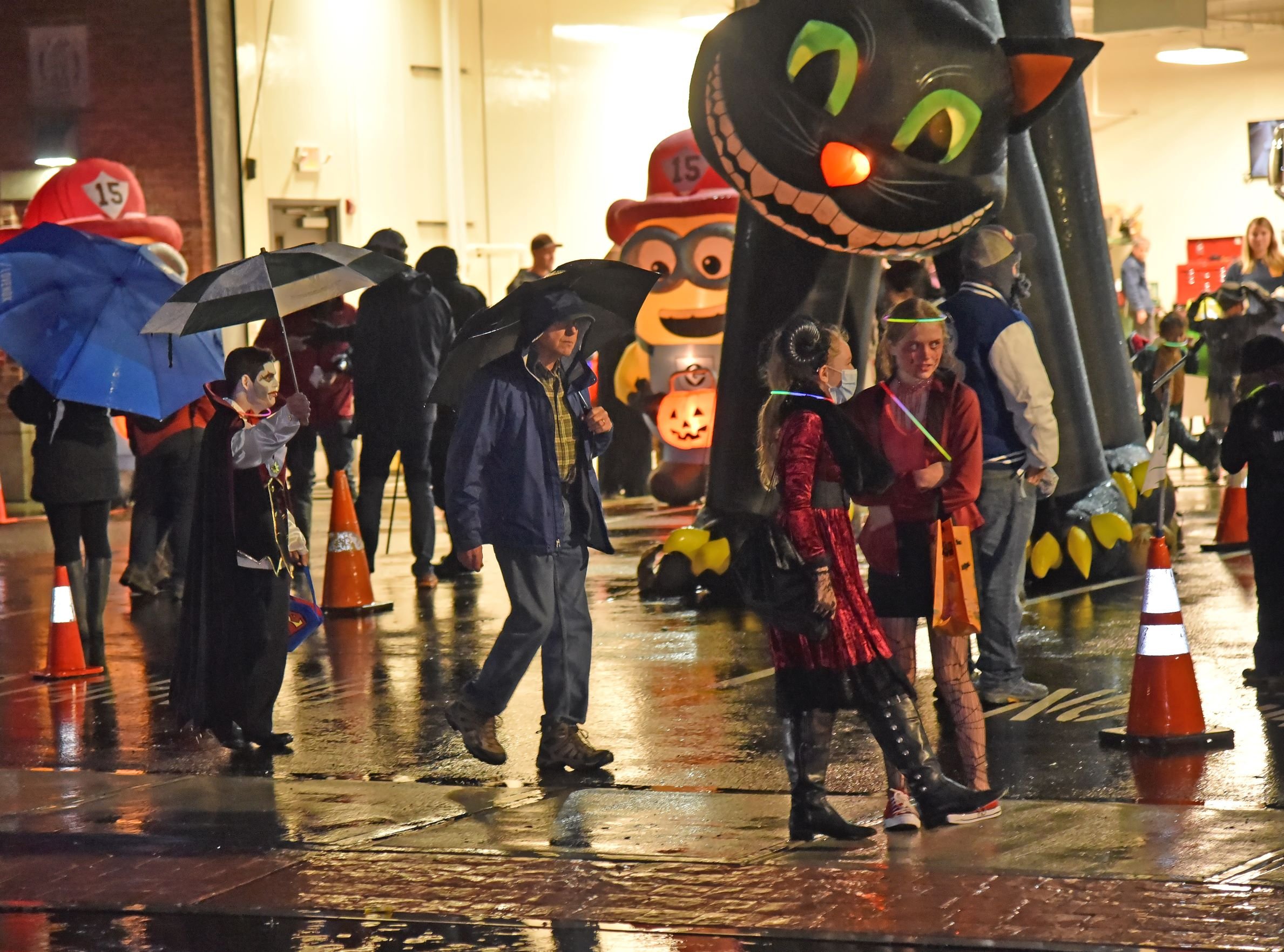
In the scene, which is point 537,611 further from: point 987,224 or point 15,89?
point 15,89

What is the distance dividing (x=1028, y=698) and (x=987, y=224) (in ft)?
8.67

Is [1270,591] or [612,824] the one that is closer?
[612,824]

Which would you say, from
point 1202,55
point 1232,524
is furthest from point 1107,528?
point 1202,55

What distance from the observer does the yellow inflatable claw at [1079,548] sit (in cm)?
1102

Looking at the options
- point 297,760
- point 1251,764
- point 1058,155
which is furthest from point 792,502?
point 1058,155

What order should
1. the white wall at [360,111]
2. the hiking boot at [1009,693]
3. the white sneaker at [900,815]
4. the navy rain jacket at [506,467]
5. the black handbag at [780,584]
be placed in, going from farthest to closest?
the white wall at [360,111] < the hiking boot at [1009,693] < the navy rain jacket at [506,467] < the white sneaker at [900,815] < the black handbag at [780,584]

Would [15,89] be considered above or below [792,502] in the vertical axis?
above

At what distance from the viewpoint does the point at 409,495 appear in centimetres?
1270

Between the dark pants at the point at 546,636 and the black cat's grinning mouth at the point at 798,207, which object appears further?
the black cat's grinning mouth at the point at 798,207

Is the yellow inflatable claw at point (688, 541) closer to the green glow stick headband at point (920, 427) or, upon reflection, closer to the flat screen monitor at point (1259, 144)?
the green glow stick headband at point (920, 427)

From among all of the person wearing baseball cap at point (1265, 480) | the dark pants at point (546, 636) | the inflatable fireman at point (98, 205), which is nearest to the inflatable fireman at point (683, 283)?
the inflatable fireman at point (98, 205)

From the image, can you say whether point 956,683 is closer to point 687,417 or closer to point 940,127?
point 940,127

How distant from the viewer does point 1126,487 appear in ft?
37.4

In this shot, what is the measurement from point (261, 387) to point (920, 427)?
2.66 meters
